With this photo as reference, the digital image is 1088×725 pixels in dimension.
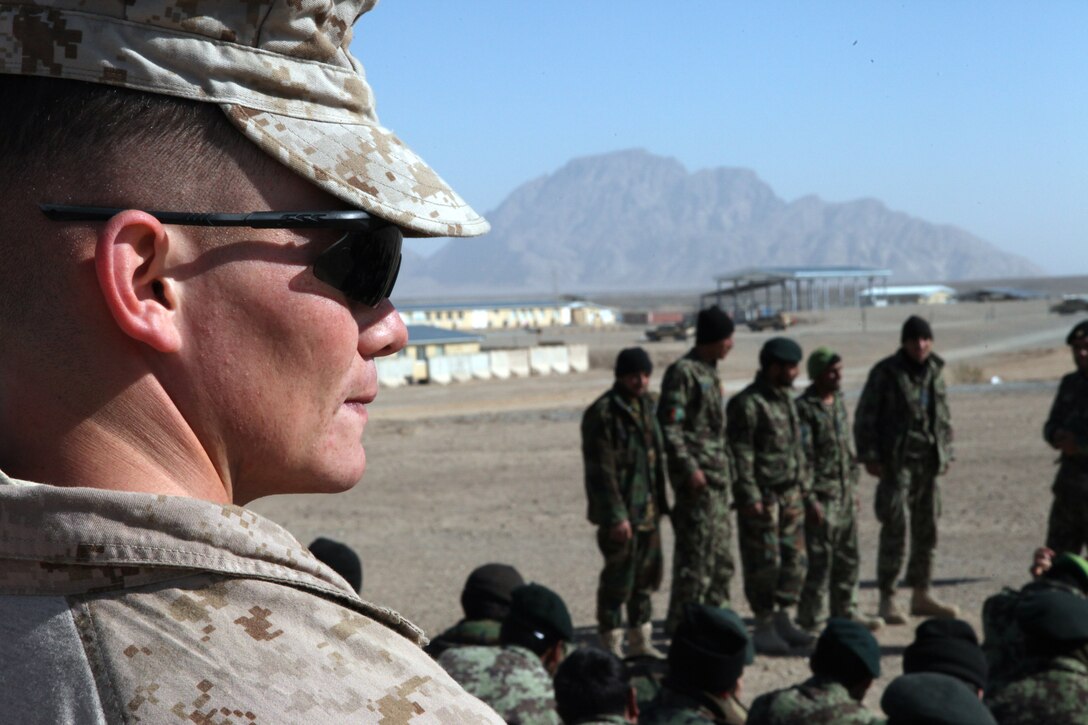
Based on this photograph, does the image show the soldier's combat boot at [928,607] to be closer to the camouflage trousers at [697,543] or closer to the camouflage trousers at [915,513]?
the camouflage trousers at [915,513]

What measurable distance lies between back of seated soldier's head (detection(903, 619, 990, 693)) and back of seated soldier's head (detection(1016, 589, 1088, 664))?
18.7 inches

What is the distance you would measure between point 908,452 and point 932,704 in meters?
4.79

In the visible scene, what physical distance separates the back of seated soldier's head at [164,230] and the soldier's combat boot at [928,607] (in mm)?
8035

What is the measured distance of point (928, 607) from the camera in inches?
329

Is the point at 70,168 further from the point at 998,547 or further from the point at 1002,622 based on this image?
the point at 998,547

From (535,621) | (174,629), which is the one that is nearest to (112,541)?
(174,629)

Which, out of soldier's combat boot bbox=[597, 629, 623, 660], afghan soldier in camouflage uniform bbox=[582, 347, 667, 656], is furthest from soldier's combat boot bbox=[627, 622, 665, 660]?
soldier's combat boot bbox=[597, 629, 623, 660]

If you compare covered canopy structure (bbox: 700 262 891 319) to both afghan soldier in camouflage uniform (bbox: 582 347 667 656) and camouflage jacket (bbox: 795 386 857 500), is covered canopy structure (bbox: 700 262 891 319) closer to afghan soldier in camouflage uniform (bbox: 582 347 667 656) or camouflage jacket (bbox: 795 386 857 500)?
camouflage jacket (bbox: 795 386 857 500)

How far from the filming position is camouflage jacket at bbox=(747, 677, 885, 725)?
4320 mm

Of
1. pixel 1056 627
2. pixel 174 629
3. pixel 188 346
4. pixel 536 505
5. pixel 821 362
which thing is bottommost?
pixel 536 505

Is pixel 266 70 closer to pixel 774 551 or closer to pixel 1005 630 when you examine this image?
pixel 1005 630

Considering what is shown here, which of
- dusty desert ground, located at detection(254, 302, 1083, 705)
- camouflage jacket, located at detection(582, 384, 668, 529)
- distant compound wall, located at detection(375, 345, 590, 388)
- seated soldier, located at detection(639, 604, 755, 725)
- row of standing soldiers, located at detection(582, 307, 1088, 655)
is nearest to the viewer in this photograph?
seated soldier, located at detection(639, 604, 755, 725)

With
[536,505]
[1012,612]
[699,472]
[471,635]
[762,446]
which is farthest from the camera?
[536,505]

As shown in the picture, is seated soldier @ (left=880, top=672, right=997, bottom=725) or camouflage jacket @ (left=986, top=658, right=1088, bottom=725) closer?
seated soldier @ (left=880, top=672, right=997, bottom=725)
